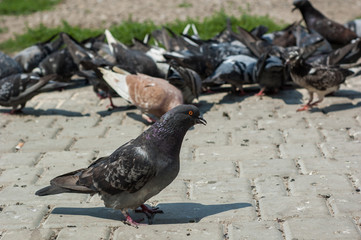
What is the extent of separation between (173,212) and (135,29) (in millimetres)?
7610

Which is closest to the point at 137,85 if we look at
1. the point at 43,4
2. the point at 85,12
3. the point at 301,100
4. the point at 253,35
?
the point at 301,100

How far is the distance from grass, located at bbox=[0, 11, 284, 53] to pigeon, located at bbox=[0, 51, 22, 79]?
2700 mm

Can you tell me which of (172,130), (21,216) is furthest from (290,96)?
(21,216)

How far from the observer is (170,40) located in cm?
941

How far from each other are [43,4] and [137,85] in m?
8.50

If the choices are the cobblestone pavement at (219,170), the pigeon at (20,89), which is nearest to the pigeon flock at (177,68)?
the pigeon at (20,89)

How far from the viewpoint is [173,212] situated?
4262 millimetres

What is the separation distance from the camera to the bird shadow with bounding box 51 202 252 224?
4148 millimetres

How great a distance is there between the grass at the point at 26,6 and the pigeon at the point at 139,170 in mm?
10708

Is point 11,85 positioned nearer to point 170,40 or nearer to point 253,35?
point 170,40

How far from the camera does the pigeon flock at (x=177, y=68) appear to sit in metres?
6.68

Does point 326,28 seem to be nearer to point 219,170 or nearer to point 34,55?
point 34,55

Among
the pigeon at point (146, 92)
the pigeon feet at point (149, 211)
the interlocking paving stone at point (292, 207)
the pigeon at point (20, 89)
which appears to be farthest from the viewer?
the pigeon at point (20, 89)

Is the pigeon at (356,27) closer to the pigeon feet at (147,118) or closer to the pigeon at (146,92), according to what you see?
the pigeon at (146,92)
